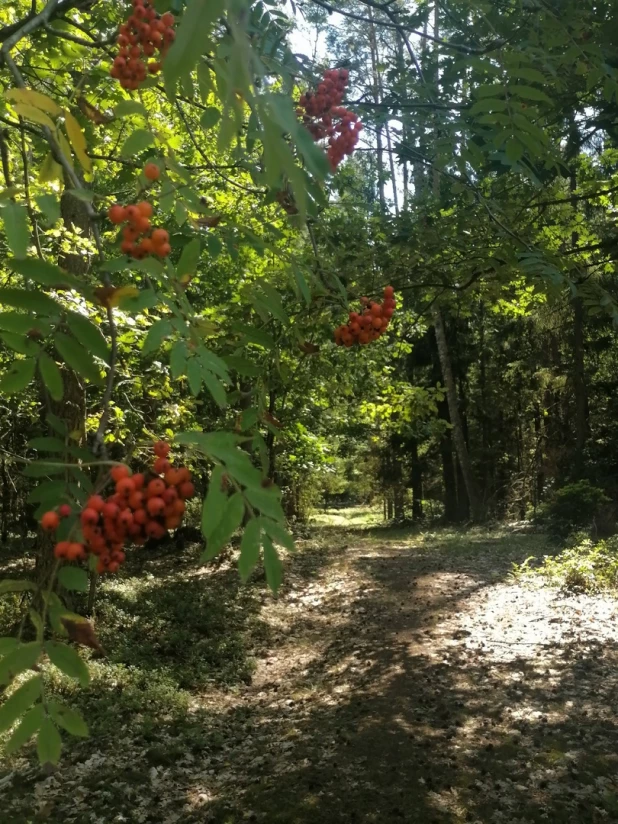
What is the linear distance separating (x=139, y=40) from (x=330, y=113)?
811 millimetres

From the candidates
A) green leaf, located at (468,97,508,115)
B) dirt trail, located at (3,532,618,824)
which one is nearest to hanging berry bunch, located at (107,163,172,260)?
green leaf, located at (468,97,508,115)

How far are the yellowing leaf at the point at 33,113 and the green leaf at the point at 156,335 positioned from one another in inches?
21.1

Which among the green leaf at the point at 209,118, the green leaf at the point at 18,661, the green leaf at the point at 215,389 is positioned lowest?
the green leaf at the point at 18,661

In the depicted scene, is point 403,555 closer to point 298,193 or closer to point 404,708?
point 404,708

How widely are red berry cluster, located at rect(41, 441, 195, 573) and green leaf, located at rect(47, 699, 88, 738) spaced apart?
1.04 ft

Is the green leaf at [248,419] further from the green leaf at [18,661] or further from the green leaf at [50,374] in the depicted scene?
the green leaf at [18,661]

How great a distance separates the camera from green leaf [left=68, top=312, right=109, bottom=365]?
144 cm

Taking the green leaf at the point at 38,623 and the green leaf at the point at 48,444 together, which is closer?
the green leaf at the point at 38,623

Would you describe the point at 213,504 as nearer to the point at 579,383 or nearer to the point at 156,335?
the point at 156,335

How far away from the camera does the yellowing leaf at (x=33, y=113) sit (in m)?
1.48

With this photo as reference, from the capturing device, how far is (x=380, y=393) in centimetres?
1174

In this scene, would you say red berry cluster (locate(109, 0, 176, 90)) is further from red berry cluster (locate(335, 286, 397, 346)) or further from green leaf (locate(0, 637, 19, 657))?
green leaf (locate(0, 637, 19, 657))

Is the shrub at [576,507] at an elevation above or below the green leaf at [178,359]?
below

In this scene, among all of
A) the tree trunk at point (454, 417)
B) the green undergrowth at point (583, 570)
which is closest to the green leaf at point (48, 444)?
the green undergrowth at point (583, 570)
